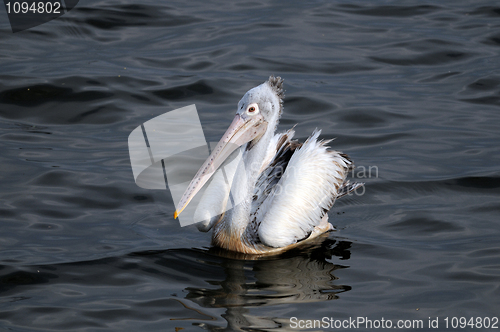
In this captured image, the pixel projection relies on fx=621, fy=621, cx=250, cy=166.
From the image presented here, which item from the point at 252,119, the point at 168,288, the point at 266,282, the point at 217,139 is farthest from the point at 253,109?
the point at 217,139

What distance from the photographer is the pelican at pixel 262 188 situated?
180 inches

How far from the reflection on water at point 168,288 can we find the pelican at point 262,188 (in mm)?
178

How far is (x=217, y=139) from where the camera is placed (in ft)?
21.0

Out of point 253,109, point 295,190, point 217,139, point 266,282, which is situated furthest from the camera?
point 217,139

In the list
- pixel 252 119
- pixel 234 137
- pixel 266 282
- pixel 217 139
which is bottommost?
pixel 266 282

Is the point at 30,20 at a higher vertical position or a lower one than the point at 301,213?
higher

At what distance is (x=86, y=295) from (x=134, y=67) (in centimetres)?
473

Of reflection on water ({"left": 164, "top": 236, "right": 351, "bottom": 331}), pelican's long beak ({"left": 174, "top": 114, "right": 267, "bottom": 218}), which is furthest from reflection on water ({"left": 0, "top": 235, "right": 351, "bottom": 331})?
pelican's long beak ({"left": 174, "top": 114, "right": 267, "bottom": 218})

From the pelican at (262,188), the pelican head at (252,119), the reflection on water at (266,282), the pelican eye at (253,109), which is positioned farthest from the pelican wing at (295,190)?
the pelican eye at (253,109)

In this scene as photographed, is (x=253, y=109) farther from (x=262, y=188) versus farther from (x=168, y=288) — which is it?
(x=168, y=288)

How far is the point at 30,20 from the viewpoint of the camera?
9.18 metres

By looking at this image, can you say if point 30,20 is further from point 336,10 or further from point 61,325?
point 61,325

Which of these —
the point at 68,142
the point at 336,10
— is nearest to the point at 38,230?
the point at 68,142

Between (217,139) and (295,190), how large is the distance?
72.3 inches
